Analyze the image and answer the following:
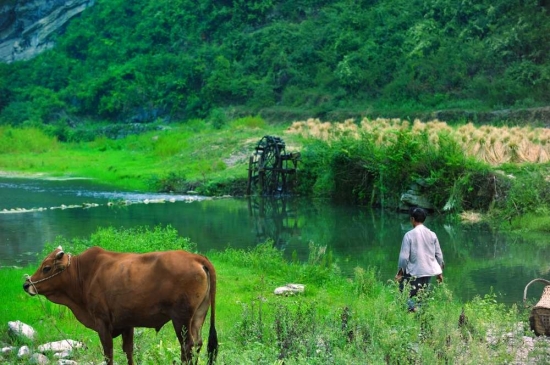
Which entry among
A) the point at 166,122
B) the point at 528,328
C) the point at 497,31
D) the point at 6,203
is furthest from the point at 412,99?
the point at 528,328

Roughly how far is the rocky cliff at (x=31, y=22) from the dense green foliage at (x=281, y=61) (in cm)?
160

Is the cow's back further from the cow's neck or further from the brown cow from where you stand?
the cow's neck

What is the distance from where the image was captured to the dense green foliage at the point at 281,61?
1820 inches

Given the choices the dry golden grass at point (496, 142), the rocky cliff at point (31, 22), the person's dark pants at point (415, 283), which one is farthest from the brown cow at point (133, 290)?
the rocky cliff at point (31, 22)

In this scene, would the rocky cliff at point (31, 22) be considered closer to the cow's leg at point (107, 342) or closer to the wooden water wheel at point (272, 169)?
the wooden water wheel at point (272, 169)

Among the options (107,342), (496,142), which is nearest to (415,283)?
(107,342)

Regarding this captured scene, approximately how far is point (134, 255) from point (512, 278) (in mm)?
10602

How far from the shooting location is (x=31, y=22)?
237 feet

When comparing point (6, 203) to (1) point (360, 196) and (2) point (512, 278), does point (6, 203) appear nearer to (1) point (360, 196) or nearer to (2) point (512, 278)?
(1) point (360, 196)

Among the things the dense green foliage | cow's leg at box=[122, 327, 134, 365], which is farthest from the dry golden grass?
cow's leg at box=[122, 327, 134, 365]

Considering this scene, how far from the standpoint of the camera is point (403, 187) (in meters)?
29.1

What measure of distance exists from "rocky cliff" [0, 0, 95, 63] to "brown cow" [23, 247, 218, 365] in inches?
2577

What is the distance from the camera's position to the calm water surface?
18.4m

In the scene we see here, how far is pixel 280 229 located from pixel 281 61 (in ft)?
110
